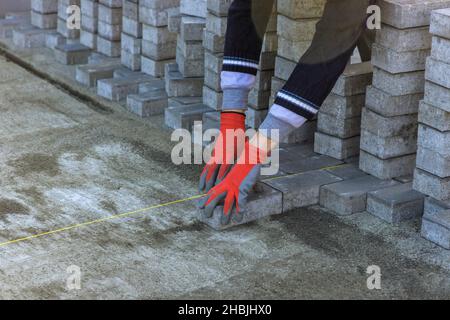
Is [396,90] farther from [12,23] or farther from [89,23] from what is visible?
[12,23]

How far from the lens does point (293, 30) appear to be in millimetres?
4742

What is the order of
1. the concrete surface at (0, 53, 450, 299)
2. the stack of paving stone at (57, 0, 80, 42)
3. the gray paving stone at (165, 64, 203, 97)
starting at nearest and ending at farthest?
the concrete surface at (0, 53, 450, 299) < the gray paving stone at (165, 64, 203, 97) < the stack of paving stone at (57, 0, 80, 42)

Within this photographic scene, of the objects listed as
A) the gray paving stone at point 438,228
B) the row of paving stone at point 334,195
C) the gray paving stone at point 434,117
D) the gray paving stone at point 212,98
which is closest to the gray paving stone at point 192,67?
the gray paving stone at point 212,98

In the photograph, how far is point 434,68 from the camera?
4016 mm

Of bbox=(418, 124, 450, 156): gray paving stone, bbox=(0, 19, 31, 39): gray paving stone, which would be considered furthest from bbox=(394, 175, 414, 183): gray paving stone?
bbox=(0, 19, 31, 39): gray paving stone

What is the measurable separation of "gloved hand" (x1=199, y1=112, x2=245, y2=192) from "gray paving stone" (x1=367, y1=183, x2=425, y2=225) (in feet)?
2.28

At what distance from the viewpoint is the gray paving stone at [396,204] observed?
4.20 metres

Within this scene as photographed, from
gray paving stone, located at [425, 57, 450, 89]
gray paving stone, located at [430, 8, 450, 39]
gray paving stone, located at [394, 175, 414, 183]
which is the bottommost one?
gray paving stone, located at [394, 175, 414, 183]

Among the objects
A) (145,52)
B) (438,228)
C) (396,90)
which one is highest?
(396,90)

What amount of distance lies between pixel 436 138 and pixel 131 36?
2862mm

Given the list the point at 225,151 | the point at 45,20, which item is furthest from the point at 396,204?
the point at 45,20

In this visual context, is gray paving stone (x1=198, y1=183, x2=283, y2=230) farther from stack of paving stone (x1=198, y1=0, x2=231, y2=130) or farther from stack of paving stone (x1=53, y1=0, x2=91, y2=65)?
stack of paving stone (x1=53, y1=0, x2=91, y2=65)

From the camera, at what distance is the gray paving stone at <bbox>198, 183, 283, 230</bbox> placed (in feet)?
13.5
